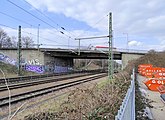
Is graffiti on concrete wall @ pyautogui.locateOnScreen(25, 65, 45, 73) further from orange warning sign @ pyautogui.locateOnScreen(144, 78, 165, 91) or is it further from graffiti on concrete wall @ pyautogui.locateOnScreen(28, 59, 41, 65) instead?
orange warning sign @ pyautogui.locateOnScreen(144, 78, 165, 91)

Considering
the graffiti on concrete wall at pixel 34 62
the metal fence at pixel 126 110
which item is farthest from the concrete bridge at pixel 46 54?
the metal fence at pixel 126 110

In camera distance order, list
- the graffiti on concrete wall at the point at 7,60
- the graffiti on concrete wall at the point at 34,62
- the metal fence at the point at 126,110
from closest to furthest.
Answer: the metal fence at the point at 126,110
the graffiti on concrete wall at the point at 7,60
the graffiti on concrete wall at the point at 34,62

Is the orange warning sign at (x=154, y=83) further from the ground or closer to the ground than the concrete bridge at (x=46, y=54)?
closer to the ground

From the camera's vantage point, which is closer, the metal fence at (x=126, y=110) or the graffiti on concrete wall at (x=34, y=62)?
the metal fence at (x=126, y=110)

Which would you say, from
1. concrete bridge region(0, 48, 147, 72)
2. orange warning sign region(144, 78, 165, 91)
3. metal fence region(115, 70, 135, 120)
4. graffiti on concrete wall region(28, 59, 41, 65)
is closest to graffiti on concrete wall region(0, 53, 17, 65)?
concrete bridge region(0, 48, 147, 72)

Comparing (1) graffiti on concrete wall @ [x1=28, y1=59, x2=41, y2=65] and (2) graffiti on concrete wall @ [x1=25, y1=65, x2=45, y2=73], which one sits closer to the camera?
(2) graffiti on concrete wall @ [x1=25, y1=65, x2=45, y2=73]

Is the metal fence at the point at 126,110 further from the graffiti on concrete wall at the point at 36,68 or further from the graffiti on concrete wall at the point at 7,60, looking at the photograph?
the graffiti on concrete wall at the point at 7,60

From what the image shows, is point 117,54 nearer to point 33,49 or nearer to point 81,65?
point 33,49

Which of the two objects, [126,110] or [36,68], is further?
[36,68]

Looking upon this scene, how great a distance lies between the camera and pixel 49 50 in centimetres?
7050

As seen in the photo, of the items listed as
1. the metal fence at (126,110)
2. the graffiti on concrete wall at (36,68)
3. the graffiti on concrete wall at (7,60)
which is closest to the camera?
the metal fence at (126,110)

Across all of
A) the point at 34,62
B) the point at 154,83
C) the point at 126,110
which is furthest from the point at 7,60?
the point at 126,110

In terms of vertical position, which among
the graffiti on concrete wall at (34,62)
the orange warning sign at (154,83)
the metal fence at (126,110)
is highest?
the graffiti on concrete wall at (34,62)

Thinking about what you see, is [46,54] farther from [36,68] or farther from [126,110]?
[126,110]
